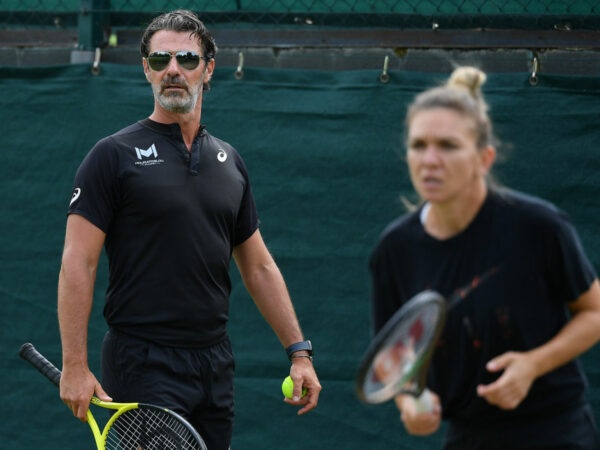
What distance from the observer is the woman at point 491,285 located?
2.55m

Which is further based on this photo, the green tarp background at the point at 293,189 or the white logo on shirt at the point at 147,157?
the green tarp background at the point at 293,189

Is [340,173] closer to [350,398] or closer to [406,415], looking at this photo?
[350,398]

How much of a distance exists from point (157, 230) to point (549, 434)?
1.60 m

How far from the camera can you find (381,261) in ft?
8.97

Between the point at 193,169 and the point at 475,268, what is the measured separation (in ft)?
4.86

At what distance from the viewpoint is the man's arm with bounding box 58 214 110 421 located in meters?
3.62

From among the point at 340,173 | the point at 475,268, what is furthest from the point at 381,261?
the point at 340,173

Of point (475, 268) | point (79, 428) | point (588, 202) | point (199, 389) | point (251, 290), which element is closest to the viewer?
point (475, 268)

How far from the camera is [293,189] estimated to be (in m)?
5.12

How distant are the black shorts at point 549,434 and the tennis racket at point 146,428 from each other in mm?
1156

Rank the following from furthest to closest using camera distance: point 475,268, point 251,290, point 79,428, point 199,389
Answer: point 79,428 → point 251,290 → point 199,389 → point 475,268

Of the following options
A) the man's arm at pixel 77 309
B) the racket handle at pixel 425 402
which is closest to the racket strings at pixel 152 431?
the man's arm at pixel 77 309

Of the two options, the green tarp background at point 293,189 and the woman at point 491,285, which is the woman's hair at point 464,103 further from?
the green tarp background at point 293,189

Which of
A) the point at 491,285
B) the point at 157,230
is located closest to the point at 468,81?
the point at 491,285
